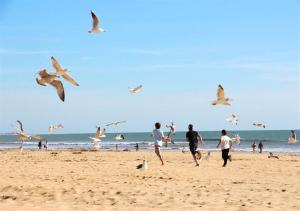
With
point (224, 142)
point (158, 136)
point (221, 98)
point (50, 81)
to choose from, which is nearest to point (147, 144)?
point (224, 142)

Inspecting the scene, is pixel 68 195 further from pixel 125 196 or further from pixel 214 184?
pixel 214 184

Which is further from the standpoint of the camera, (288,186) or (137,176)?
(137,176)

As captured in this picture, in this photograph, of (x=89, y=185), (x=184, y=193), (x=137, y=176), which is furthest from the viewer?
(x=137, y=176)

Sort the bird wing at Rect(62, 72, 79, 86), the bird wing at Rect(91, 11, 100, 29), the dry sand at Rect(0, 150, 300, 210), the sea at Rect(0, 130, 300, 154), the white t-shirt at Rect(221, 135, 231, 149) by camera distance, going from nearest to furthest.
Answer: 1. the bird wing at Rect(62, 72, 79, 86)
2. the dry sand at Rect(0, 150, 300, 210)
3. the bird wing at Rect(91, 11, 100, 29)
4. the white t-shirt at Rect(221, 135, 231, 149)
5. the sea at Rect(0, 130, 300, 154)

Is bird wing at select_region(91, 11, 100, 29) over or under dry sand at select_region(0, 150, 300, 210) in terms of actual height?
over

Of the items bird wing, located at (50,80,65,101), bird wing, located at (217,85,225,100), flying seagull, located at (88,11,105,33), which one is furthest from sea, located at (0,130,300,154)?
bird wing, located at (50,80,65,101)

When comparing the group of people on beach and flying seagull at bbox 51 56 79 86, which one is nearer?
flying seagull at bbox 51 56 79 86

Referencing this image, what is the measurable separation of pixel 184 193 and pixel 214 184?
1737 millimetres

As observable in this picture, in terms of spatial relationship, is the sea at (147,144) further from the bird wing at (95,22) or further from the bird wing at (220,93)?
the bird wing at (95,22)

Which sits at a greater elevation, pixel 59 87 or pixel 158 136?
pixel 59 87

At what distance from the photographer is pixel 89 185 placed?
1027 cm

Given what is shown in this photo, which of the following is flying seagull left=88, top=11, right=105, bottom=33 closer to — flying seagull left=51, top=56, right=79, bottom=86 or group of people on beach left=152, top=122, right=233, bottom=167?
flying seagull left=51, top=56, right=79, bottom=86

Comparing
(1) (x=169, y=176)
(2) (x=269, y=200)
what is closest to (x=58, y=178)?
(1) (x=169, y=176)

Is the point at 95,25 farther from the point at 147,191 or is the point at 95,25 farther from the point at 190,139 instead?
the point at 190,139
